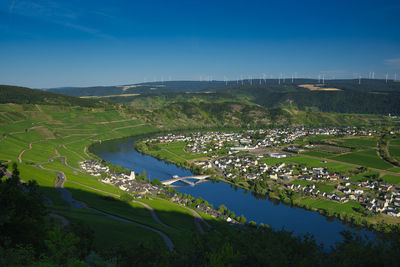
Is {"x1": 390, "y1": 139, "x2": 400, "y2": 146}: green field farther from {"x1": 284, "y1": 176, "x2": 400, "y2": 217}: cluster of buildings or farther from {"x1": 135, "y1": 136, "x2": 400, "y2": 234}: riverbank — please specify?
{"x1": 135, "y1": 136, "x2": 400, "y2": 234}: riverbank

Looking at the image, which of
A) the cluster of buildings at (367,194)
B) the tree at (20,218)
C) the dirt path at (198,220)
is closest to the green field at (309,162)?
the cluster of buildings at (367,194)

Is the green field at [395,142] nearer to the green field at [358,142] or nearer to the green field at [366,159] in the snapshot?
the green field at [358,142]

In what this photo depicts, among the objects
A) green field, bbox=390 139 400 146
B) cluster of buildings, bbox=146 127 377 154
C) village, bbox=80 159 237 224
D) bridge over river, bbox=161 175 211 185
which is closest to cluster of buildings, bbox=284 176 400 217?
bridge over river, bbox=161 175 211 185

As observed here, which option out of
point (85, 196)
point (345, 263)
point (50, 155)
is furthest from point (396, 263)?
Answer: point (50, 155)

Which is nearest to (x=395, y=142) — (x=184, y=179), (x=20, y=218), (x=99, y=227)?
(x=184, y=179)

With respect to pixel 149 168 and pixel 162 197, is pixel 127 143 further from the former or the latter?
pixel 162 197

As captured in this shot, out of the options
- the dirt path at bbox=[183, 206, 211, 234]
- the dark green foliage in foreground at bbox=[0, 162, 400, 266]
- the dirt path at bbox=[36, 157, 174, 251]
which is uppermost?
the dark green foliage in foreground at bbox=[0, 162, 400, 266]
